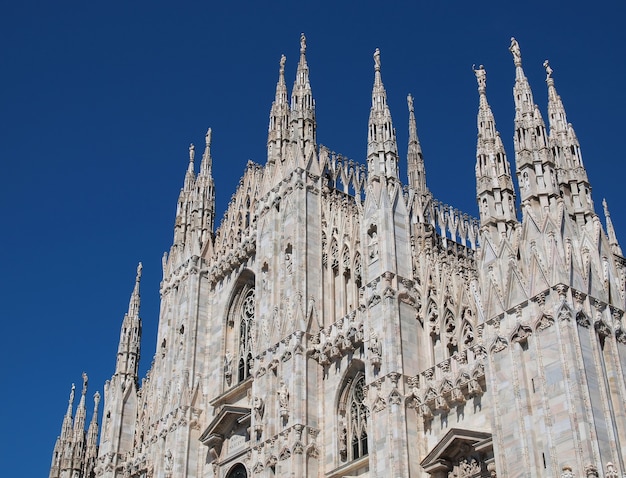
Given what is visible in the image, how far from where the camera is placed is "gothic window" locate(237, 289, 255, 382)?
3947cm

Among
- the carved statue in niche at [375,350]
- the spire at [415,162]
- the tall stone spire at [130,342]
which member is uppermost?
the spire at [415,162]

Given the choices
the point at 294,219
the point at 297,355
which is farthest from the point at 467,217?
the point at 297,355

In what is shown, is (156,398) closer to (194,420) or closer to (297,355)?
(194,420)

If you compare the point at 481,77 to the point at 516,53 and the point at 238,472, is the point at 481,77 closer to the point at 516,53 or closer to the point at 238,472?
the point at 516,53

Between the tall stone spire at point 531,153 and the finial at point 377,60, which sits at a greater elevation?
the finial at point 377,60

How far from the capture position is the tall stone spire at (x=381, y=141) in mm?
34188

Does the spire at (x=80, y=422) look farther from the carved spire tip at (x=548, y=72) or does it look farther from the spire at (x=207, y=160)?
the carved spire tip at (x=548, y=72)

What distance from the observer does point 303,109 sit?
40.6 m

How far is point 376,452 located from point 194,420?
13.0 m

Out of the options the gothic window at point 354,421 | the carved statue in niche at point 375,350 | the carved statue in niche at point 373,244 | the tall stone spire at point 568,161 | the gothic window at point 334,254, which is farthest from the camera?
the gothic window at point 334,254

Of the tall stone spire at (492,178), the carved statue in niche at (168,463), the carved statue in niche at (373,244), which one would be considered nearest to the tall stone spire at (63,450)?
the carved statue in niche at (168,463)

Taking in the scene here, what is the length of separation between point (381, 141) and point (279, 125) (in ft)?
26.8

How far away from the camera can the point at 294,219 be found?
122 ft

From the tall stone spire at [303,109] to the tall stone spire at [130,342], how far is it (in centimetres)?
1516
